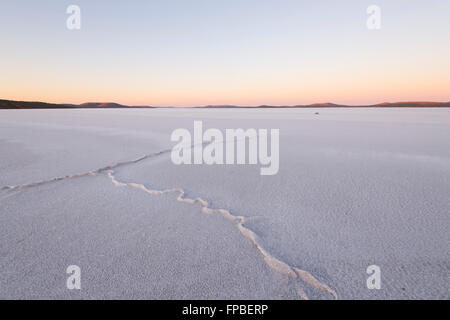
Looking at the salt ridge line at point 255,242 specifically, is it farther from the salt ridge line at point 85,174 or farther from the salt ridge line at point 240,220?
the salt ridge line at point 85,174

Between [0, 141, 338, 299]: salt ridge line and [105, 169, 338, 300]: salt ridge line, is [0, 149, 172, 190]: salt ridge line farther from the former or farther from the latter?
[105, 169, 338, 300]: salt ridge line

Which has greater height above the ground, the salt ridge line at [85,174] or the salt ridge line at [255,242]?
the salt ridge line at [85,174]

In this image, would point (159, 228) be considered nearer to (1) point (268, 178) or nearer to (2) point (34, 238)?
(2) point (34, 238)

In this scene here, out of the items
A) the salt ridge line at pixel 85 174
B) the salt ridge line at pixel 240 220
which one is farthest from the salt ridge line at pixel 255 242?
the salt ridge line at pixel 85 174

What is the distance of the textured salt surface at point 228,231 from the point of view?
1362 millimetres

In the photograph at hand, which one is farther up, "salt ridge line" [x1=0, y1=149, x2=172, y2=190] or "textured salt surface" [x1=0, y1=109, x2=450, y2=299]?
"salt ridge line" [x1=0, y1=149, x2=172, y2=190]

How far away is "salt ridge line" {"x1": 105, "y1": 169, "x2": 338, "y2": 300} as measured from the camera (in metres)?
1.33

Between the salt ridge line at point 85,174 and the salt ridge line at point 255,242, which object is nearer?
the salt ridge line at point 255,242

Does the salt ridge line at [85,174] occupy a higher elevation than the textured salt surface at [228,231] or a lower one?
higher

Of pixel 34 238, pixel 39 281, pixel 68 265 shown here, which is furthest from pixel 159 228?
pixel 34 238

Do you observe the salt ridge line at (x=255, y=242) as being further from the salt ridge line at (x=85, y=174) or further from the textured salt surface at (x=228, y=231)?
the salt ridge line at (x=85, y=174)

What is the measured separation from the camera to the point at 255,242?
1.75 m

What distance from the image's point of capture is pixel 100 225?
2.01 meters

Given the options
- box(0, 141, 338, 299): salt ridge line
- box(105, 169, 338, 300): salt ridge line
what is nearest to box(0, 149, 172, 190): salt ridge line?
box(0, 141, 338, 299): salt ridge line
